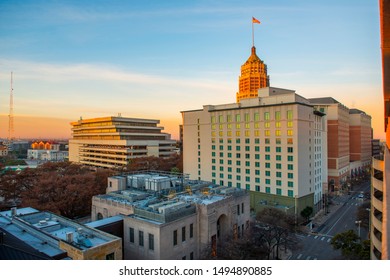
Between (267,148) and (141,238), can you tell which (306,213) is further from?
(141,238)

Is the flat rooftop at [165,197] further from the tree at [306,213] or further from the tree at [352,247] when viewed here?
the tree at [306,213]

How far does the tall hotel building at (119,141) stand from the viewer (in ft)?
248

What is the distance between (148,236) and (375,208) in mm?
14647

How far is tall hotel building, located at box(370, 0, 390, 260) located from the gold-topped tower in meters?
89.9

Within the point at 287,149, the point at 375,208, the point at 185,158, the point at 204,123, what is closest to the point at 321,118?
the point at 287,149

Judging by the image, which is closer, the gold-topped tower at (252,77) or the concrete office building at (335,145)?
the concrete office building at (335,145)

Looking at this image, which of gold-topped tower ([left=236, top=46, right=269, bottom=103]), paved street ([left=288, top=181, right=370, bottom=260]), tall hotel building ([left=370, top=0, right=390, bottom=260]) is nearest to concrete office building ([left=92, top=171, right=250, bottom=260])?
paved street ([left=288, top=181, right=370, bottom=260])

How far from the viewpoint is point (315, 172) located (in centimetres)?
4741

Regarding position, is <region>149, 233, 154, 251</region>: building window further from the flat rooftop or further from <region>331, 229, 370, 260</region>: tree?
<region>331, 229, 370, 260</region>: tree

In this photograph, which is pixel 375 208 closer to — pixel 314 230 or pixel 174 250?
pixel 174 250

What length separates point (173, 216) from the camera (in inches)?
829

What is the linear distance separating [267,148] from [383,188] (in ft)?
109

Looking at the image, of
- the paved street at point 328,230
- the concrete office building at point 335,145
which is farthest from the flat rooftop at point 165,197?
the concrete office building at point 335,145

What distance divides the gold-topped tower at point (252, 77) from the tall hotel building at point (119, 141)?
41764 mm
